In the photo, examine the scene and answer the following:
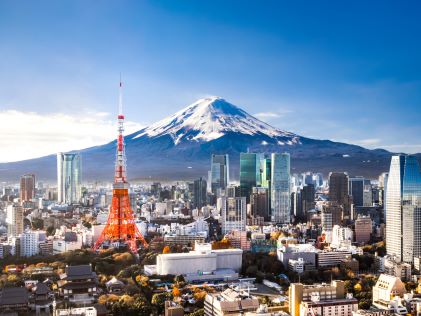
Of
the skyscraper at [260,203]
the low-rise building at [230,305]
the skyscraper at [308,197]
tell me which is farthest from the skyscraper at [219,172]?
the low-rise building at [230,305]

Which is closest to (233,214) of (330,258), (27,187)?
(330,258)

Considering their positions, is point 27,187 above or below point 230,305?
above

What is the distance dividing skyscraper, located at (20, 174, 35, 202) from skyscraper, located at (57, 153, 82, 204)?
1.20 meters

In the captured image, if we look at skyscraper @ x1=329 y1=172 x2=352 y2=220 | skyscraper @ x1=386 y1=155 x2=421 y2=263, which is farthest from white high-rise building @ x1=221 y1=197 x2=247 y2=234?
skyscraper @ x1=386 y1=155 x2=421 y2=263

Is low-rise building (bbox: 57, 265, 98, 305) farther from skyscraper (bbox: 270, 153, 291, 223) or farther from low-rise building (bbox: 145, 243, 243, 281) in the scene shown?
skyscraper (bbox: 270, 153, 291, 223)

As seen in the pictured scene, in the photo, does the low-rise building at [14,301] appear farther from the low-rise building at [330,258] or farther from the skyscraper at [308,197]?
the skyscraper at [308,197]

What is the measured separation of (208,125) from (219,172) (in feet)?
9.44

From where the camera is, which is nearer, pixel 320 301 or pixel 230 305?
pixel 230 305

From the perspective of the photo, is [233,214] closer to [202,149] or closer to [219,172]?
[219,172]

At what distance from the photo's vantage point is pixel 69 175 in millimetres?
16594

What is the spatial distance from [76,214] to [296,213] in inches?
211

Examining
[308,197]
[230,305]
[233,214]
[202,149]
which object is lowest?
[230,305]

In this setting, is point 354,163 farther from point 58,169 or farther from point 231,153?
point 58,169

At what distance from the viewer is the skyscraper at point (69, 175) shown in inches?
637
